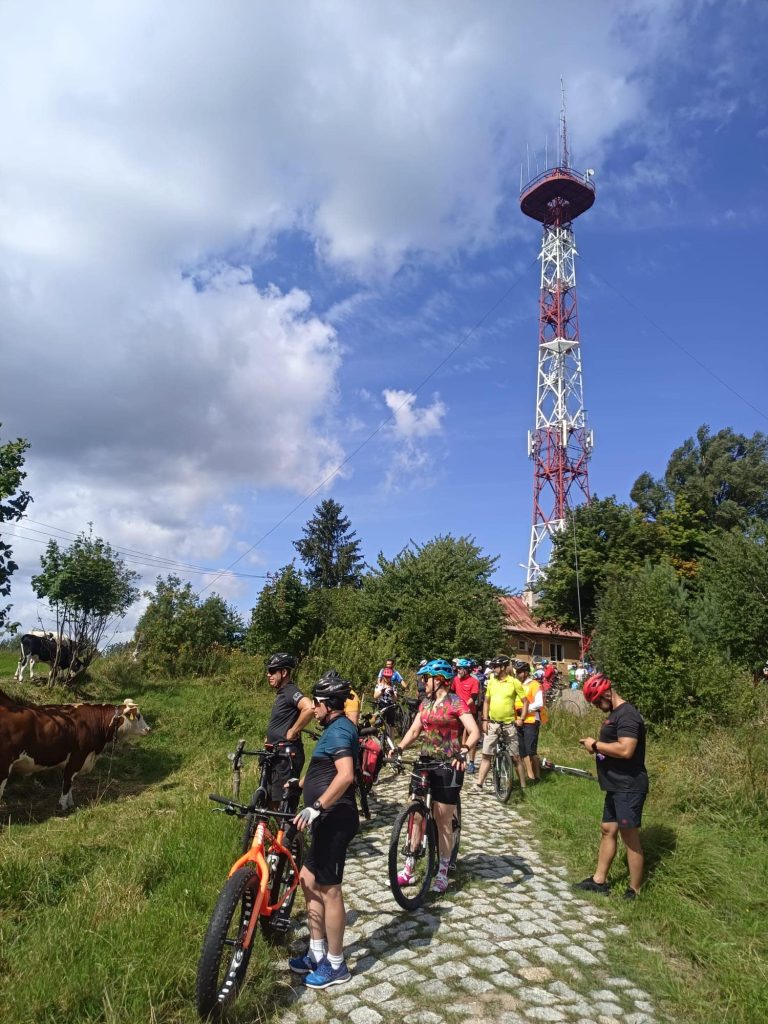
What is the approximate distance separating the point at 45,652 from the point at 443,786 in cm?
1514

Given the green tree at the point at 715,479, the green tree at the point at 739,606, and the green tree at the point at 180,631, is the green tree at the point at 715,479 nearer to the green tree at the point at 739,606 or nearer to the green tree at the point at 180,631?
the green tree at the point at 739,606

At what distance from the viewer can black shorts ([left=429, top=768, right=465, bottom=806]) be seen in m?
5.85

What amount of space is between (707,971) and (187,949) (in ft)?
11.1

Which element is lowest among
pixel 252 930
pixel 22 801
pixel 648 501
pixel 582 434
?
pixel 22 801

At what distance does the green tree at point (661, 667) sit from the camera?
12289mm

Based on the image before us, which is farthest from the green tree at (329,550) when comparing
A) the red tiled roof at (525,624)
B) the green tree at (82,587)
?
the green tree at (82,587)

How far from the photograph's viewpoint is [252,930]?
3717 mm

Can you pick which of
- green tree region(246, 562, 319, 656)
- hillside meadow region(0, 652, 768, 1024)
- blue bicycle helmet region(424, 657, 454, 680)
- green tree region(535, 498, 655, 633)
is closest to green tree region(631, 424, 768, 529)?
green tree region(535, 498, 655, 633)

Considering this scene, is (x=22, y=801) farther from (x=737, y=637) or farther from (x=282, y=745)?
(x=737, y=637)

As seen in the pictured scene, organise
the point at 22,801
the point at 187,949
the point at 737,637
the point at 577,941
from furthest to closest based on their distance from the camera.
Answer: the point at 737,637
the point at 22,801
the point at 577,941
the point at 187,949

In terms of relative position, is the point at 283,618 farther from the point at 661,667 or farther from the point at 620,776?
the point at 620,776

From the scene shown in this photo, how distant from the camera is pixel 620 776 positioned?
5.62 metres

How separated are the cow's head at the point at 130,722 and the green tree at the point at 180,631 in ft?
40.0

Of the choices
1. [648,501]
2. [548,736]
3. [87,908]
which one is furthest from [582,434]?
[87,908]
